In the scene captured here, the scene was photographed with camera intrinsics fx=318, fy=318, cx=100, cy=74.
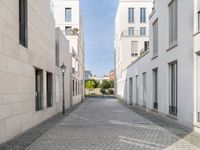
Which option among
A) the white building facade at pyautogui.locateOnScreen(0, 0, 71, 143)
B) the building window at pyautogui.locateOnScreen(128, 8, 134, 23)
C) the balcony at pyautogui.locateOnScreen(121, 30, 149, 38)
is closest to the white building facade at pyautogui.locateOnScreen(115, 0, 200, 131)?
the white building facade at pyautogui.locateOnScreen(0, 0, 71, 143)

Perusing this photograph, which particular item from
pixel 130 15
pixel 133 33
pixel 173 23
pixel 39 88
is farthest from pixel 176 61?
pixel 130 15

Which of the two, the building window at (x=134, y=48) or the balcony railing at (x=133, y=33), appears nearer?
the building window at (x=134, y=48)

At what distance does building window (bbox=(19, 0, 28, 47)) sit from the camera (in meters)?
11.2

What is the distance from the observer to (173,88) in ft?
47.6

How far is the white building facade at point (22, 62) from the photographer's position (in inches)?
346

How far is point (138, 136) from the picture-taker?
10133 millimetres

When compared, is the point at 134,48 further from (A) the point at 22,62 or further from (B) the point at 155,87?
(A) the point at 22,62

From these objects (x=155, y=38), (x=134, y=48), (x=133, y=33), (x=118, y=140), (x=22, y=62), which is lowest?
(x=118, y=140)

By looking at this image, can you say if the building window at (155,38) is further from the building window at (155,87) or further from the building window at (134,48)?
the building window at (134,48)

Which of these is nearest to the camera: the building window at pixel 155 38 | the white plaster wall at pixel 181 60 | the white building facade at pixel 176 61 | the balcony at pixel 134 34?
the white building facade at pixel 176 61

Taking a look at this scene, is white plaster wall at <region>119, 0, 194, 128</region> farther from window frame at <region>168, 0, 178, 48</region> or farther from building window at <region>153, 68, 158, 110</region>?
building window at <region>153, 68, 158, 110</region>

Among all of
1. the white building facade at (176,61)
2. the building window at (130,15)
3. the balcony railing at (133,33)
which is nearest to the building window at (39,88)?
the white building facade at (176,61)

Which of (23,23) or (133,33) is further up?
(133,33)

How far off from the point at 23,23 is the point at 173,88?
727 centimetres
